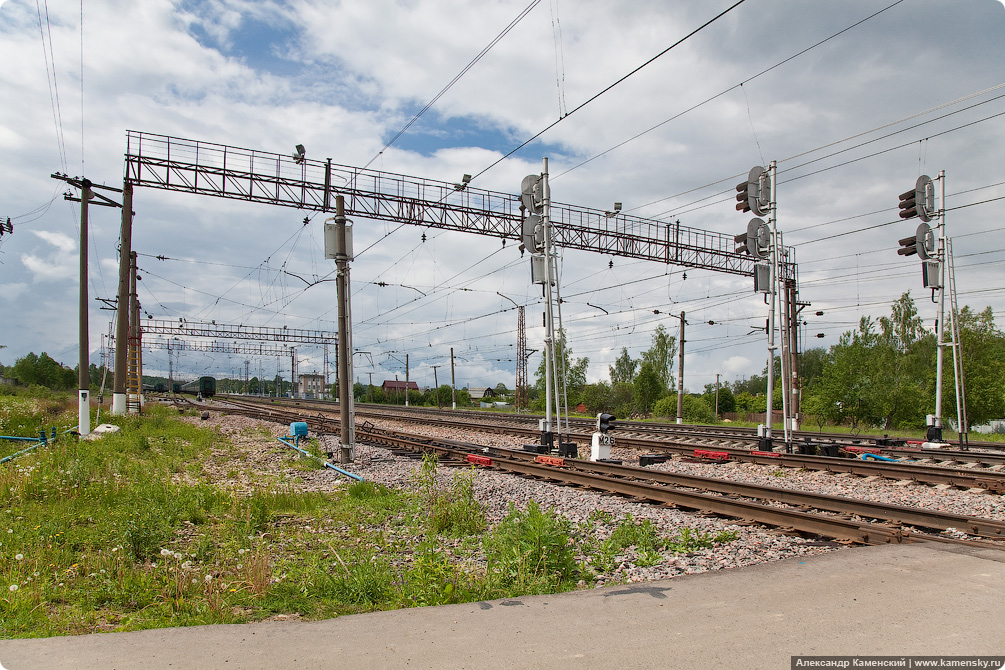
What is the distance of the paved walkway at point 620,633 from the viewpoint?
4.03 m

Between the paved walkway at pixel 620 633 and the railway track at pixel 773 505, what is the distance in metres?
2.04

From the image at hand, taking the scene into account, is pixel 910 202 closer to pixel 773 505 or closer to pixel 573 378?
pixel 773 505

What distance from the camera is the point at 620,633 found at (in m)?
4.49

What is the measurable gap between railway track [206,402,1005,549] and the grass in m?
1.60

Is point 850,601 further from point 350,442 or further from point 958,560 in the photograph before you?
point 350,442

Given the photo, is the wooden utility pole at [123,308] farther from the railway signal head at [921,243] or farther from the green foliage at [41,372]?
the green foliage at [41,372]

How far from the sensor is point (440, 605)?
17.4 feet

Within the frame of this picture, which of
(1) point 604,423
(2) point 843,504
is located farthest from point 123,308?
(2) point 843,504

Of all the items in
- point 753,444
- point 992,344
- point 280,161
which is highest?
point 280,161

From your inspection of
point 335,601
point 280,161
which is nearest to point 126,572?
point 335,601

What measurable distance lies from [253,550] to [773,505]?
25.5 ft

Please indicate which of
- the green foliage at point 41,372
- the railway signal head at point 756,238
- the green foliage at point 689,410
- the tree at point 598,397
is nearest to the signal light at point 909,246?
the railway signal head at point 756,238

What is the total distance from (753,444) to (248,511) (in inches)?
685

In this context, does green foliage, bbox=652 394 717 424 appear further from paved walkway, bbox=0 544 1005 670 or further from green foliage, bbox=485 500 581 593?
paved walkway, bbox=0 544 1005 670
